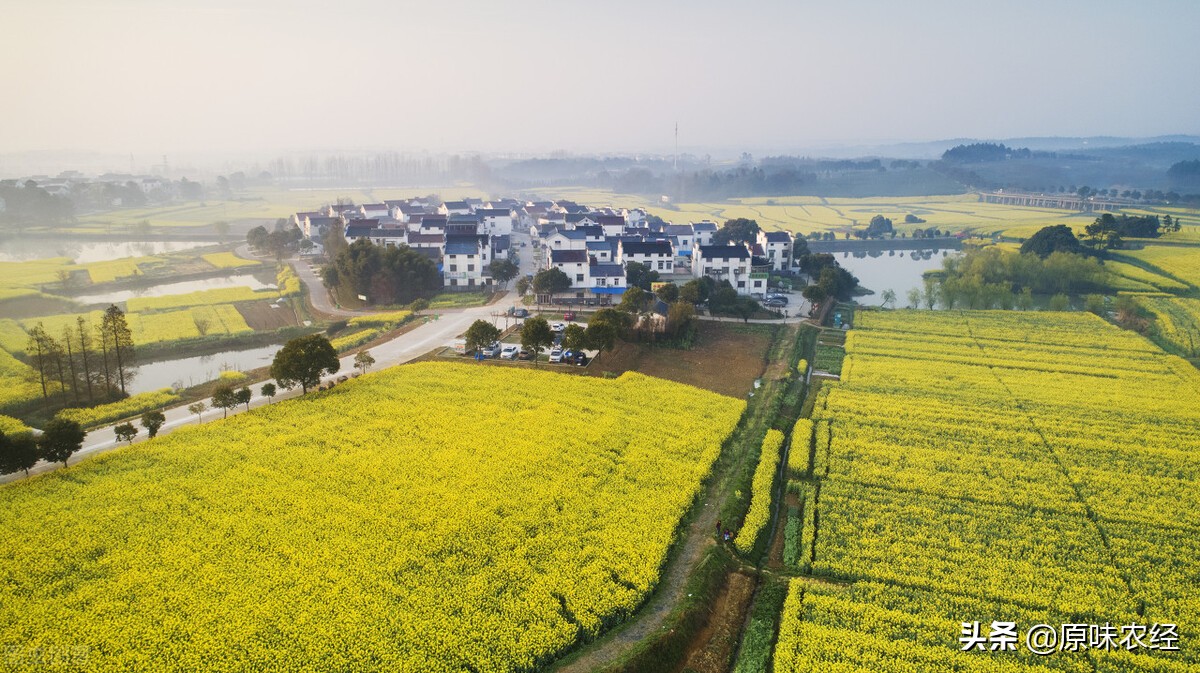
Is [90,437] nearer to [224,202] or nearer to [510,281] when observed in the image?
[510,281]

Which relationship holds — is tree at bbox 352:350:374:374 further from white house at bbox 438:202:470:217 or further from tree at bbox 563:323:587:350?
white house at bbox 438:202:470:217

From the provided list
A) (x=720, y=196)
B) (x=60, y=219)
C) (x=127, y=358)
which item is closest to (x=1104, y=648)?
(x=127, y=358)

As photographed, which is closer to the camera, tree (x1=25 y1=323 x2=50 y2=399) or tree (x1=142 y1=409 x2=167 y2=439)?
tree (x1=142 y1=409 x2=167 y2=439)

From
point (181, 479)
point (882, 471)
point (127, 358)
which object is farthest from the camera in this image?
point (127, 358)

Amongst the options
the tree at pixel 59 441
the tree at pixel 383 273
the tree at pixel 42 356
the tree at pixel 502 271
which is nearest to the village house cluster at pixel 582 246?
the tree at pixel 502 271

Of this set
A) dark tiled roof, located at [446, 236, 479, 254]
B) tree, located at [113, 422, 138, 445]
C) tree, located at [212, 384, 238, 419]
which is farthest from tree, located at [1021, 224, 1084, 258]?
tree, located at [113, 422, 138, 445]

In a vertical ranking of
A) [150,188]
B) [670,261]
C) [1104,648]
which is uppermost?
[150,188]
